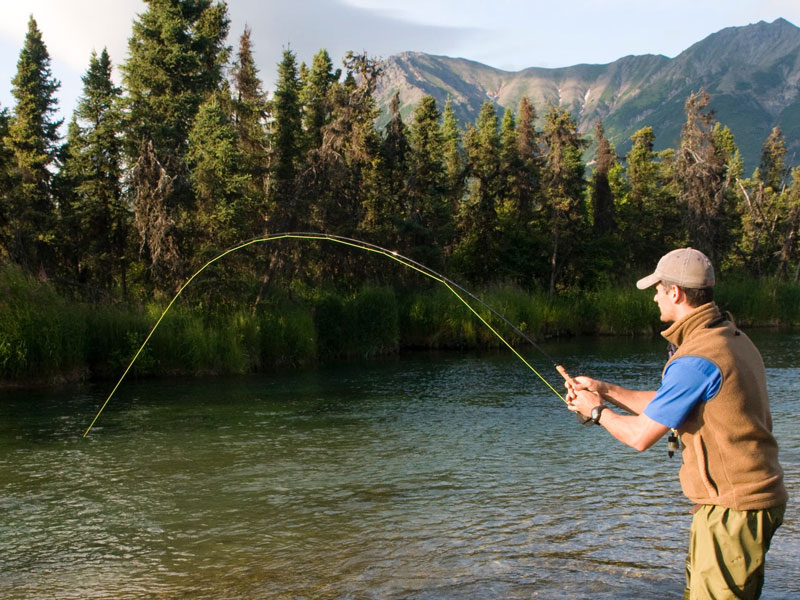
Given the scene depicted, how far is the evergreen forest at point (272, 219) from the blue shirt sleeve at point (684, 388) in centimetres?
1473

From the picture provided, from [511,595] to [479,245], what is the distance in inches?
1328

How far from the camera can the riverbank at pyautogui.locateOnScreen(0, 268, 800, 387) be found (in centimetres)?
1598

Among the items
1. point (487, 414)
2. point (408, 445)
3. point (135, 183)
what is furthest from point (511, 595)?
point (135, 183)

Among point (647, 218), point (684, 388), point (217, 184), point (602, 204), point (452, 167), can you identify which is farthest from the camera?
point (452, 167)

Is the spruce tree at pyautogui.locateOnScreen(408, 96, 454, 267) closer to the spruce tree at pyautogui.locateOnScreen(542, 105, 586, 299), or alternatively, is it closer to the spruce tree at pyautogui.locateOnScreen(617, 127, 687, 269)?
the spruce tree at pyautogui.locateOnScreen(542, 105, 586, 299)

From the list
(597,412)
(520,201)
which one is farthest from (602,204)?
(597,412)

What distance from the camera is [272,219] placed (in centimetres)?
2436

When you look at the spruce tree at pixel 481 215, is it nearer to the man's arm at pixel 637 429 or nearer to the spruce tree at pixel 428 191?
the spruce tree at pixel 428 191

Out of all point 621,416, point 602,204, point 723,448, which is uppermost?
point 602,204

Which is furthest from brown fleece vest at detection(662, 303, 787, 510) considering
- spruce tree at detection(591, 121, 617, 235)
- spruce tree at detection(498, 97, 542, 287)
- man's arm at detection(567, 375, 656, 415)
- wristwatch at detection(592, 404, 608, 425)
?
spruce tree at detection(591, 121, 617, 235)

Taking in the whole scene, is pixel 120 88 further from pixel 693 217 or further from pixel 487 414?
pixel 693 217

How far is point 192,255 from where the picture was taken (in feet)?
69.5

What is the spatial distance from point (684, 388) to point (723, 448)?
0.96ft

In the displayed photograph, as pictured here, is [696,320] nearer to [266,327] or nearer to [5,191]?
[266,327]
